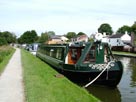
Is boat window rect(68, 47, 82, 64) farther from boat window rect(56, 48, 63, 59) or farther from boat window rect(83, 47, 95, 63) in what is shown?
boat window rect(83, 47, 95, 63)

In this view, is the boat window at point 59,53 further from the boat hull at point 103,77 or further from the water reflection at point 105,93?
the water reflection at point 105,93

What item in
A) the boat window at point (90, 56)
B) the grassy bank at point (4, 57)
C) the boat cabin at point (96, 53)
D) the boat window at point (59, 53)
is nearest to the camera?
the boat cabin at point (96, 53)

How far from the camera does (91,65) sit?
1628cm

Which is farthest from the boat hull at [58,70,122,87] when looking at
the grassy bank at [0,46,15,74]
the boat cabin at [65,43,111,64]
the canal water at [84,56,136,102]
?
the grassy bank at [0,46,15,74]

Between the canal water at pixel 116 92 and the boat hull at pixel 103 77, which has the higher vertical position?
the boat hull at pixel 103 77

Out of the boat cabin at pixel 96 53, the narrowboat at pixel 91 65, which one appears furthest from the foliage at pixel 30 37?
the boat cabin at pixel 96 53

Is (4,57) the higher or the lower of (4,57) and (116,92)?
the higher

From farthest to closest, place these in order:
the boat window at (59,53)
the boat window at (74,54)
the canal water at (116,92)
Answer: the boat window at (59,53), the boat window at (74,54), the canal water at (116,92)

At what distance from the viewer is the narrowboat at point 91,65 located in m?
16.2

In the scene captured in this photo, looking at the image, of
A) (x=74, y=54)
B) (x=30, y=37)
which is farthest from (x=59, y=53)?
(x=30, y=37)

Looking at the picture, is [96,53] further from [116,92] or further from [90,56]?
[116,92]

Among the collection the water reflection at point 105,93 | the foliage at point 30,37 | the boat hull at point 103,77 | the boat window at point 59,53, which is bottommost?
the water reflection at point 105,93

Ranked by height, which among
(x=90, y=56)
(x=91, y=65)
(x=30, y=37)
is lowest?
(x=91, y=65)

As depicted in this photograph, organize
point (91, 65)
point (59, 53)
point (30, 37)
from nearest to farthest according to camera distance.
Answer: point (91, 65) → point (59, 53) → point (30, 37)
